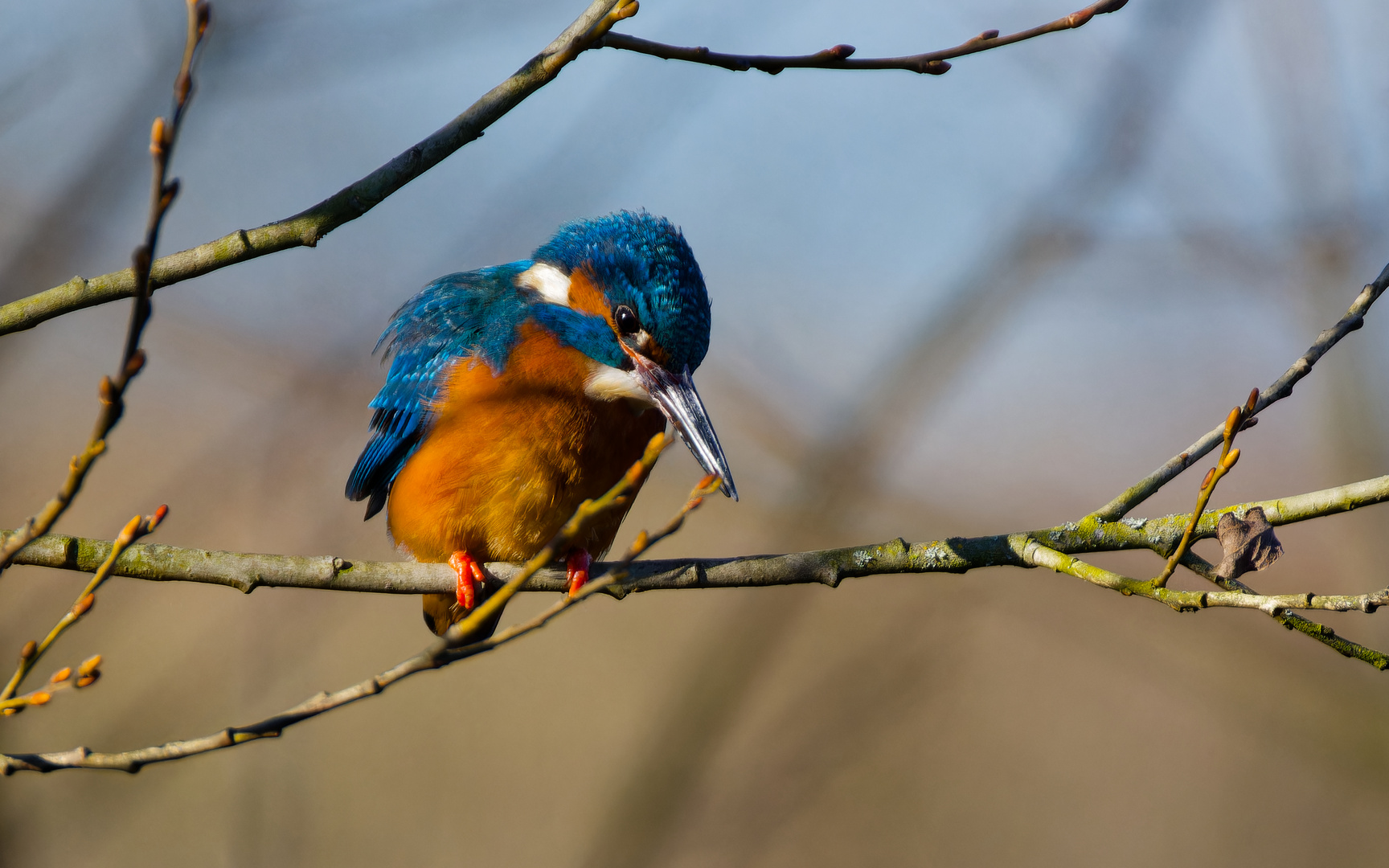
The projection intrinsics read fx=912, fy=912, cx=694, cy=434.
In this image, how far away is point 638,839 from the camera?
11.6 ft

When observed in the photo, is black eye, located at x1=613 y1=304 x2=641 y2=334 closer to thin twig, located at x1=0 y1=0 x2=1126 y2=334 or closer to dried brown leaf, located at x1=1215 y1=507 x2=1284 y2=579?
thin twig, located at x1=0 y1=0 x2=1126 y2=334

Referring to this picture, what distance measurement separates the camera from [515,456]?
281 centimetres

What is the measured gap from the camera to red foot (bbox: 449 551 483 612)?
2.65 m

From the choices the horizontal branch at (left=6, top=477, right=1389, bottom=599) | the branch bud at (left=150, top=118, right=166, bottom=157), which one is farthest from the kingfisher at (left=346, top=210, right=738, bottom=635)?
the branch bud at (left=150, top=118, right=166, bottom=157)

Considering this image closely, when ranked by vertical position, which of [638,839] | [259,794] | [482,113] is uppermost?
[482,113]

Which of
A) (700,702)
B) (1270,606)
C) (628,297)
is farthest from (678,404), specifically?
(1270,606)

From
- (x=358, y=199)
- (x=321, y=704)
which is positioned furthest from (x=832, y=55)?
(x=321, y=704)

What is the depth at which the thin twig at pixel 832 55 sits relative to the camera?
1748 millimetres

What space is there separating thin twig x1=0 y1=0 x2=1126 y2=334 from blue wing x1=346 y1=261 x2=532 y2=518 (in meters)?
1.15

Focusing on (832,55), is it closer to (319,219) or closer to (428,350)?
(319,219)

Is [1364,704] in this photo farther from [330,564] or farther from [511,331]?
[330,564]

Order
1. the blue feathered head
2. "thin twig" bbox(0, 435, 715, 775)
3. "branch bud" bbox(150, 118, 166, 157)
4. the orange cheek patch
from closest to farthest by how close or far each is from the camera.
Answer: "branch bud" bbox(150, 118, 166, 157)
"thin twig" bbox(0, 435, 715, 775)
the blue feathered head
the orange cheek patch

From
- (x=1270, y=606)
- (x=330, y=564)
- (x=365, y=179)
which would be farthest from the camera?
(x=330, y=564)

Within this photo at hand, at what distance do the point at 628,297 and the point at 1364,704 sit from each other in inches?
140
